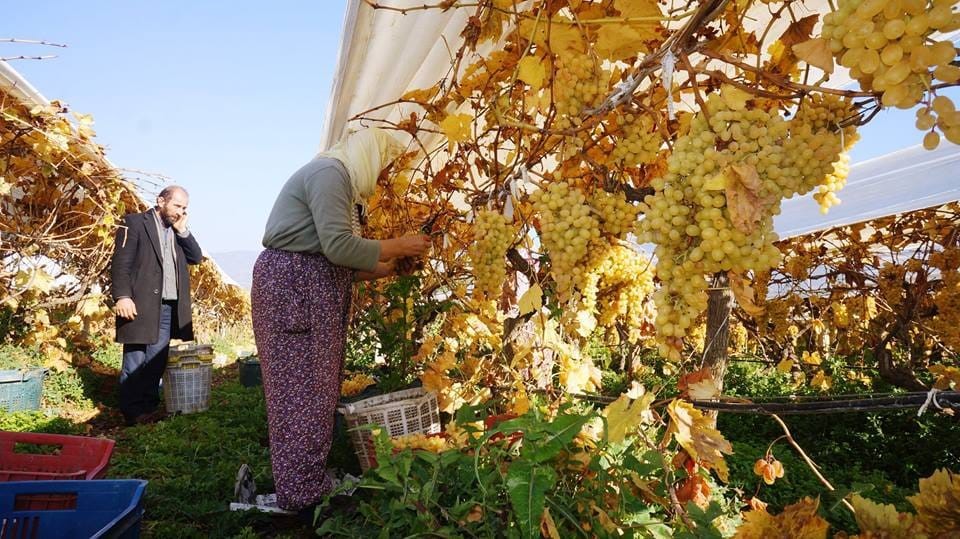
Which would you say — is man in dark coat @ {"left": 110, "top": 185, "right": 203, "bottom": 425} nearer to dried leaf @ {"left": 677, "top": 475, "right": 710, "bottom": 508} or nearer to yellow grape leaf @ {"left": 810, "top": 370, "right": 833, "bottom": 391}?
dried leaf @ {"left": 677, "top": 475, "right": 710, "bottom": 508}

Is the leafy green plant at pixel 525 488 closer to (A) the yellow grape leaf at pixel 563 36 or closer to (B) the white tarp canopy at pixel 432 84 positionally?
(A) the yellow grape leaf at pixel 563 36

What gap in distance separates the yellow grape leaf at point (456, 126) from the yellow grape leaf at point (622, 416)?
1020 millimetres

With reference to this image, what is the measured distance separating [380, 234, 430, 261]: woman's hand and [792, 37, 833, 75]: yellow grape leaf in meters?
1.60

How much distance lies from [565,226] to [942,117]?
749mm

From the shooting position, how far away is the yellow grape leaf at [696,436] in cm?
129

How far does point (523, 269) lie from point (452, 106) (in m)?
0.89

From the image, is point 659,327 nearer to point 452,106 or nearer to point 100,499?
point 100,499

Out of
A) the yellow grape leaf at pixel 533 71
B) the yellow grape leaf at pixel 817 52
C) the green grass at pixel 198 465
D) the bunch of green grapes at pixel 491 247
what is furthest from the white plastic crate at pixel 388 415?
the yellow grape leaf at pixel 817 52

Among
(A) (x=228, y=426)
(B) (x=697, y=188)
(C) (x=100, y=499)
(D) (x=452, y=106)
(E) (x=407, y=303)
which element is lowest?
(A) (x=228, y=426)

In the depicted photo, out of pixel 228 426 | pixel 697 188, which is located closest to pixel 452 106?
pixel 697 188

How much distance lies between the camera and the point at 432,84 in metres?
2.60

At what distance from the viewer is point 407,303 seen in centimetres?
283

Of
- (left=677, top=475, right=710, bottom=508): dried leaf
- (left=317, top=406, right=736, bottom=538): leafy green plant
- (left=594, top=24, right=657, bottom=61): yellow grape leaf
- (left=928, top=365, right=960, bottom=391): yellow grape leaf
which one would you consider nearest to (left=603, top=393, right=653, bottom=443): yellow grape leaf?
(left=317, top=406, right=736, bottom=538): leafy green plant

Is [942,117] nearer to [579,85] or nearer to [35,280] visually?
[579,85]
